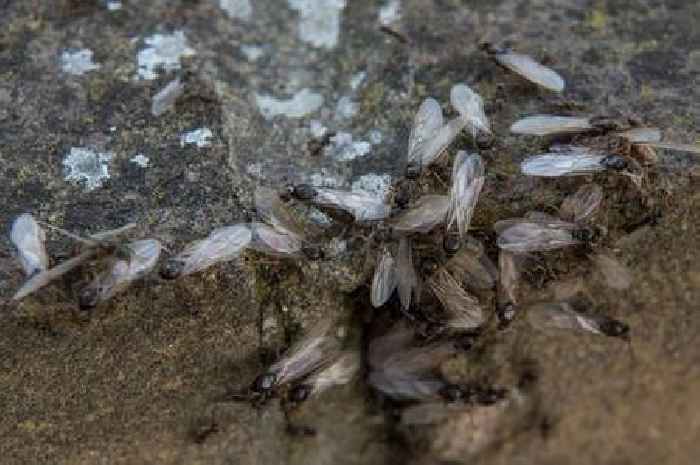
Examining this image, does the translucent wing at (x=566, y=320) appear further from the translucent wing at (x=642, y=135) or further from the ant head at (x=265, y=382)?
the ant head at (x=265, y=382)

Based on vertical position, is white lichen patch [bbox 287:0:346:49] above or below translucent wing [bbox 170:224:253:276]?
above

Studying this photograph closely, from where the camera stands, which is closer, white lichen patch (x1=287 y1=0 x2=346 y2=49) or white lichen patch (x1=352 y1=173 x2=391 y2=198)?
white lichen patch (x1=352 y1=173 x2=391 y2=198)

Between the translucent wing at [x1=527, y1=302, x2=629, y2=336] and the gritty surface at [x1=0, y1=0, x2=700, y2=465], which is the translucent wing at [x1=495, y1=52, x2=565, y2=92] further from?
the translucent wing at [x1=527, y1=302, x2=629, y2=336]

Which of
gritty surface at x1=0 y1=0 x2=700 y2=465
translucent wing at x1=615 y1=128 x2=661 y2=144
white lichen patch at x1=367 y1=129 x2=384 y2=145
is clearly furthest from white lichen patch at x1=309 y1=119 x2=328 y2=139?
translucent wing at x1=615 y1=128 x2=661 y2=144

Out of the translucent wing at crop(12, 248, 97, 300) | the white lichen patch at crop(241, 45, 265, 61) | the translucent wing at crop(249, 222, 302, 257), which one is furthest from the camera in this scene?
the white lichen patch at crop(241, 45, 265, 61)

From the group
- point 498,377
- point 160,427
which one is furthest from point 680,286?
point 160,427

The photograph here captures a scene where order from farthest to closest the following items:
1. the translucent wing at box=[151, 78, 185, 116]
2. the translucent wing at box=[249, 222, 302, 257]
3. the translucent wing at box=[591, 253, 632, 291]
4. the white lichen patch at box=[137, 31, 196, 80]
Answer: the white lichen patch at box=[137, 31, 196, 80] → the translucent wing at box=[151, 78, 185, 116] → the translucent wing at box=[591, 253, 632, 291] → the translucent wing at box=[249, 222, 302, 257]

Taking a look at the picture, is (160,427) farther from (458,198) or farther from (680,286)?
(680,286)
